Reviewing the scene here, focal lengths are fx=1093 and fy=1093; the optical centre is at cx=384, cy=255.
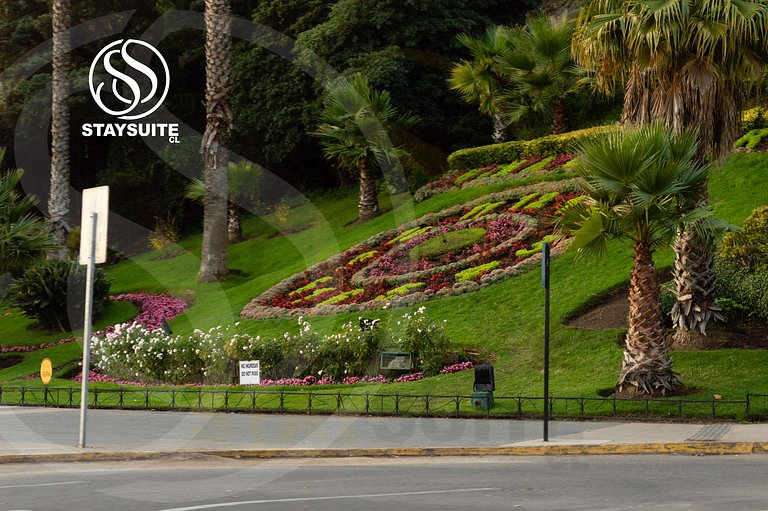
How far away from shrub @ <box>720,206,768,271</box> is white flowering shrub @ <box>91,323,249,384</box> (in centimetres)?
1369

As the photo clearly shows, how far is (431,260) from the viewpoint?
3581cm

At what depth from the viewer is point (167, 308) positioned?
1604 inches

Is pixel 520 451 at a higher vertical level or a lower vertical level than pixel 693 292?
lower

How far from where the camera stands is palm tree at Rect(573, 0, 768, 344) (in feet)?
77.5

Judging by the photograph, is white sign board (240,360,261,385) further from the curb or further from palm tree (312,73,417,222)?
palm tree (312,73,417,222)

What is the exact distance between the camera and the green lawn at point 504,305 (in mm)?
24672

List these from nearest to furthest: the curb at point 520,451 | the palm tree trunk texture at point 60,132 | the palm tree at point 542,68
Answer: the curb at point 520,451 < the palm tree at point 542,68 < the palm tree trunk texture at point 60,132

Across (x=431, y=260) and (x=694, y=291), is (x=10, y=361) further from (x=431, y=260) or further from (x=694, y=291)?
(x=694, y=291)

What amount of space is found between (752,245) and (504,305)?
687cm

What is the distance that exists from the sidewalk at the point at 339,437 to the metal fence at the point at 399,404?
0.62m

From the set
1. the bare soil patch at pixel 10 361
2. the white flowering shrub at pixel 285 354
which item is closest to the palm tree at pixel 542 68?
the white flowering shrub at pixel 285 354

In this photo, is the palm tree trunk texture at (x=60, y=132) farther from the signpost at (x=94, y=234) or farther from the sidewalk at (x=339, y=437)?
the signpost at (x=94, y=234)

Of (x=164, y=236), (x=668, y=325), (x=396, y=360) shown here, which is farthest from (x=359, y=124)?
(x=668, y=325)

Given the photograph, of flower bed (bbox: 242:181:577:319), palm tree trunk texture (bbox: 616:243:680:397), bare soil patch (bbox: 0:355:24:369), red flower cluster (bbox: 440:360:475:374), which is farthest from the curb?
bare soil patch (bbox: 0:355:24:369)
